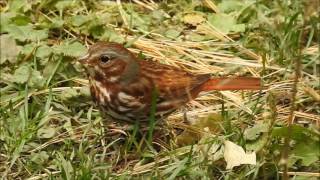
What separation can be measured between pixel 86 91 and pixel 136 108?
0.65 meters

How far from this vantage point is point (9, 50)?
4.83m

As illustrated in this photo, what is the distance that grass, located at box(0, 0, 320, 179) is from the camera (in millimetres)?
3967

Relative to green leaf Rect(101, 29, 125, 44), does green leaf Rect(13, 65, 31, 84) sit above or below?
below

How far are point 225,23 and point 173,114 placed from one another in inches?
36.1

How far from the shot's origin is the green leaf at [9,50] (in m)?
4.79

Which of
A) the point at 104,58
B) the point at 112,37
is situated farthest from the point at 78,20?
the point at 104,58

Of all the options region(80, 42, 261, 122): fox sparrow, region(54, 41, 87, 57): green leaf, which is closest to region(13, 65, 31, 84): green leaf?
region(54, 41, 87, 57): green leaf

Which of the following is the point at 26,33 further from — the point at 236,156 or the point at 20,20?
the point at 236,156

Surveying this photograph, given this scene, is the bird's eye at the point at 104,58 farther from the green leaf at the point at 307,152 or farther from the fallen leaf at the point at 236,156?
the green leaf at the point at 307,152

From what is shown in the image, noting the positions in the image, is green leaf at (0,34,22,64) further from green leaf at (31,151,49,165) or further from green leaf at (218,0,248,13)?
green leaf at (218,0,248,13)

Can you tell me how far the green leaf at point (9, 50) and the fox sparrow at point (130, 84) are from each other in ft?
2.73

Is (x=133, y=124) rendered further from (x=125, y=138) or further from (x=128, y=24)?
(x=128, y=24)

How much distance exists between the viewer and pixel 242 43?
502cm

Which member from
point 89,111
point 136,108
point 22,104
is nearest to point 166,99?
point 136,108
